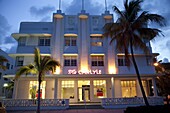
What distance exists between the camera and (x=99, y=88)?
21234 mm

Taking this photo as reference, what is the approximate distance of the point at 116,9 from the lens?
14.2 m

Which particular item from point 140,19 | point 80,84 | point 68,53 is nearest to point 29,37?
point 68,53

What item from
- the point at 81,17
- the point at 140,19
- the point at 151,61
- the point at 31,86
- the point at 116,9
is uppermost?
the point at 81,17

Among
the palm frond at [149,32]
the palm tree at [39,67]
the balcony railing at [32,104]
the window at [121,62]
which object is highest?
the palm frond at [149,32]

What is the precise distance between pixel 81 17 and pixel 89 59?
21.7ft

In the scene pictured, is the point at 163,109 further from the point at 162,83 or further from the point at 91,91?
the point at 162,83

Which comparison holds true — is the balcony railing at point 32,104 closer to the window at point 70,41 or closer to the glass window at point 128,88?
the window at point 70,41

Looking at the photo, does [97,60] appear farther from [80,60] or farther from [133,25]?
[133,25]

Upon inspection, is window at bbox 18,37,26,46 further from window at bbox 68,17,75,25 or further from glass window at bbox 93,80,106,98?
glass window at bbox 93,80,106,98

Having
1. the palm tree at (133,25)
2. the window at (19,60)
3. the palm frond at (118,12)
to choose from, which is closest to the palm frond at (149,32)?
the palm tree at (133,25)

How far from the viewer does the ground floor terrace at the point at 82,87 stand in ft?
66.8

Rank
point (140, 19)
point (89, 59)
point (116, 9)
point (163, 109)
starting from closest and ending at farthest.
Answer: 1. point (163, 109)
2. point (140, 19)
3. point (116, 9)
4. point (89, 59)

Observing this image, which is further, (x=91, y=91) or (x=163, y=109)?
(x=91, y=91)

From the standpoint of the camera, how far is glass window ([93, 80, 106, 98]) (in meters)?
21.0
